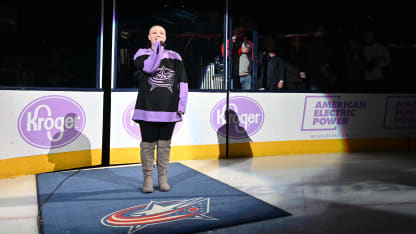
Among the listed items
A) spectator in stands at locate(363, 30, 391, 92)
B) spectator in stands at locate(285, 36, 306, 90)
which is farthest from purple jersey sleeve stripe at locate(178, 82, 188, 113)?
spectator in stands at locate(363, 30, 391, 92)

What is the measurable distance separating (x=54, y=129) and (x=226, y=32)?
317 centimetres

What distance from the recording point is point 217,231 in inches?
138

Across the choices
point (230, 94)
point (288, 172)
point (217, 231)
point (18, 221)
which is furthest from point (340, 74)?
point (18, 221)

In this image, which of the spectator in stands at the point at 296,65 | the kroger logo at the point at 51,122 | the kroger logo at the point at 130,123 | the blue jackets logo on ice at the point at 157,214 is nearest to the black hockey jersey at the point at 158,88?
the blue jackets logo on ice at the point at 157,214

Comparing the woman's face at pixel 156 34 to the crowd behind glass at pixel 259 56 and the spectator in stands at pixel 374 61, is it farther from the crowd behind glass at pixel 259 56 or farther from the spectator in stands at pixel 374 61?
the spectator in stands at pixel 374 61

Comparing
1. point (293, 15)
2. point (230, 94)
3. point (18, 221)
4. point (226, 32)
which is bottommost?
point (18, 221)

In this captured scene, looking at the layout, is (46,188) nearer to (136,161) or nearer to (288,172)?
(136,161)

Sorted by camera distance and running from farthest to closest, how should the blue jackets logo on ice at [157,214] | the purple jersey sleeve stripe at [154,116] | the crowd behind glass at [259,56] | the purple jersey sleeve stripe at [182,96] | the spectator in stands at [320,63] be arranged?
the spectator in stands at [320,63] < the crowd behind glass at [259,56] < the purple jersey sleeve stripe at [182,96] < the purple jersey sleeve stripe at [154,116] < the blue jackets logo on ice at [157,214]

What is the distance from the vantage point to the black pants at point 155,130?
4.64 metres

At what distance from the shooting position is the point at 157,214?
3951 mm

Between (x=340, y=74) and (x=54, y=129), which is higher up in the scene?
(x=340, y=74)

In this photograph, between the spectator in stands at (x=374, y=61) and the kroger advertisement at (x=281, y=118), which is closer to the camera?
the kroger advertisement at (x=281, y=118)

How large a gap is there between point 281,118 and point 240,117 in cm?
79

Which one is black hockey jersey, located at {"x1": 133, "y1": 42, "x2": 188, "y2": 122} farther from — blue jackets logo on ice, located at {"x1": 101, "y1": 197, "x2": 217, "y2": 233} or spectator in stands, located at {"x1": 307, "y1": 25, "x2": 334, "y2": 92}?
spectator in stands, located at {"x1": 307, "y1": 25, "x2": 334, "y2": 92}
